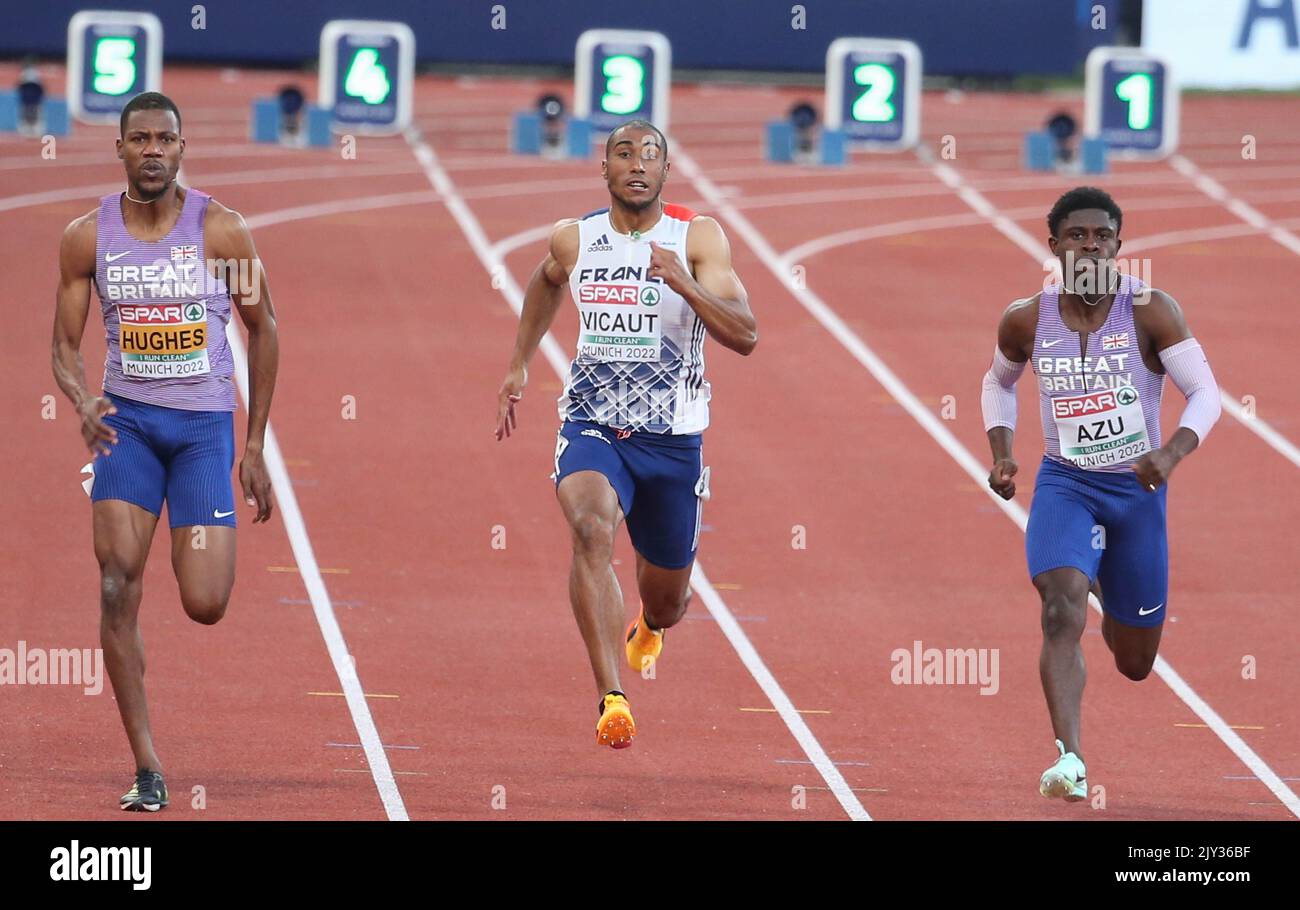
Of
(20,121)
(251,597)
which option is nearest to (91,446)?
(251,597)

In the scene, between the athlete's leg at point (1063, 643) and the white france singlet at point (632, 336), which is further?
the white france singlet at point (632, 336)

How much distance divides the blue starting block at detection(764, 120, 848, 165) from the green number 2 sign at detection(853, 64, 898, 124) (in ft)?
20.0

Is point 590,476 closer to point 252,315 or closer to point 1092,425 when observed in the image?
point 252,315

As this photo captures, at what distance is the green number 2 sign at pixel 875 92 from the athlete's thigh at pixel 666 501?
11.1 metres

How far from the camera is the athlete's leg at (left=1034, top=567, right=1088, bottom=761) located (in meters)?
7.16

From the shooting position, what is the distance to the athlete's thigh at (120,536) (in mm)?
6918

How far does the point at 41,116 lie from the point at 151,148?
59.3 feet

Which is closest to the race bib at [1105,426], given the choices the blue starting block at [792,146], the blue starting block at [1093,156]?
the blue starting block at [792,146]

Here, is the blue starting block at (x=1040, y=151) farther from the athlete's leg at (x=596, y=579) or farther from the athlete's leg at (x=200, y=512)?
the athlete's leg at (x=200, y=512)

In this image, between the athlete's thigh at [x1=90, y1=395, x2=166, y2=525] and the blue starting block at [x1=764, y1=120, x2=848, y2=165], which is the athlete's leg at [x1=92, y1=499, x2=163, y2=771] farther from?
the blue starting block at [x1=764, y1=120, x2=848, y2=165]

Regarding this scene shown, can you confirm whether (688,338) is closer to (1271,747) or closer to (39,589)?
(1271,747)

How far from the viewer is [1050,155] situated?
991 inches

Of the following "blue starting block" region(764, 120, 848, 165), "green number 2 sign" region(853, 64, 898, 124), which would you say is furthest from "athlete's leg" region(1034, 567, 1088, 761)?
"blue starting block" region(764, 120, 848, 165)

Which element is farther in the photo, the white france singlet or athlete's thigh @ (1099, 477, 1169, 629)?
the white france singlet
